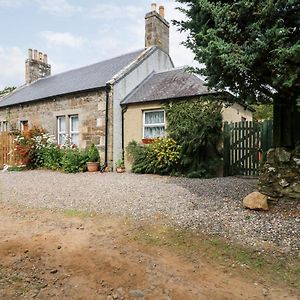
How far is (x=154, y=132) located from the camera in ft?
40.1

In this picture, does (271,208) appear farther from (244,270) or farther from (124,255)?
(124,255)

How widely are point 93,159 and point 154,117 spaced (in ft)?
11.4

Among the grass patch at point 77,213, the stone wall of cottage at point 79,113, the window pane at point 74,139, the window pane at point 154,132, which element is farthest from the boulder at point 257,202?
the window pane at point 74,139

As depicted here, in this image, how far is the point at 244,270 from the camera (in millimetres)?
3059

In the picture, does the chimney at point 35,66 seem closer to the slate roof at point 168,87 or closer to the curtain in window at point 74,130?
the curtain in window at point 74,130

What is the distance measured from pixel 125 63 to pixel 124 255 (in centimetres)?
1275

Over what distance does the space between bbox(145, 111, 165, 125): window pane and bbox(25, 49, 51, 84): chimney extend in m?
13.0

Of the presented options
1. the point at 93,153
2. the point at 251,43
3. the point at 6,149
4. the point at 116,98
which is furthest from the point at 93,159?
the point at 251,43

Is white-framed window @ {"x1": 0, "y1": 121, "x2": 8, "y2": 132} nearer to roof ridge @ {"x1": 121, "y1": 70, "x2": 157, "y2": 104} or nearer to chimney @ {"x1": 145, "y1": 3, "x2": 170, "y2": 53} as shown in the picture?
roof ridge @ {"x1": 121, "y1": 70, "x2": 157, "y2": 104}

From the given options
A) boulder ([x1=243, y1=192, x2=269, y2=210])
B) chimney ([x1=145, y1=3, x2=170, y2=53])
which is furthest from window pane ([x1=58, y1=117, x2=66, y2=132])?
boulder ([x1=243, y1=192, x2=269, y2=210])

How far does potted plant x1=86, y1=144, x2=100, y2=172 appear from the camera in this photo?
12477 mm

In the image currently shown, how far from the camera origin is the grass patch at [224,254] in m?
3.00

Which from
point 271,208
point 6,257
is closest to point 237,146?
point 271,208

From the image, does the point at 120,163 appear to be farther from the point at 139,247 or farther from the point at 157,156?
the point at 139,247
